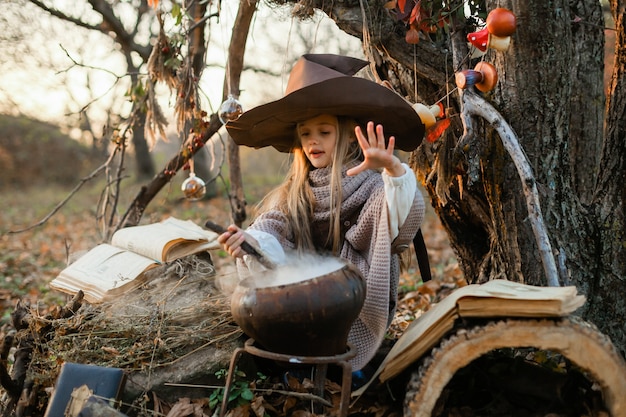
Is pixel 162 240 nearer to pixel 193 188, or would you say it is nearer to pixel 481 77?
pixel 193 188

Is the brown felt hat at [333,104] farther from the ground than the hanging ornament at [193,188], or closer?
farther from the ground

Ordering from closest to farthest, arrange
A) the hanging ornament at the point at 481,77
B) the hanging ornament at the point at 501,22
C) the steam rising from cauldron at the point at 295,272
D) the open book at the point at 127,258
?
the steam rising from cauldron at the point at 295,272, the hanging ornament at the point at 501,22, the hanging ornament at the point at 481,77, the open book at the point at 127,258

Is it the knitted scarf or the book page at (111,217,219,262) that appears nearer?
the knitted scarf

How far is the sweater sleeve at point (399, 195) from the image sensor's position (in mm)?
2318

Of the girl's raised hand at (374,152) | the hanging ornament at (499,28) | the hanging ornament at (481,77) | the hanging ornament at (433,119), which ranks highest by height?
Answer: the hanging ornament at (499,28)

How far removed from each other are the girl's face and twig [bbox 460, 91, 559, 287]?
2.11ft

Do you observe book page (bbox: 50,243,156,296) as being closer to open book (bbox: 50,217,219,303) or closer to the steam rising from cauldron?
open book (bbox: 50,217,219,303)

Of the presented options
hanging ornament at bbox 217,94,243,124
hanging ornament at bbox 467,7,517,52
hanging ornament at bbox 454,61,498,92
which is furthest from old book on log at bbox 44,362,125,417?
hanging ornament at bbox 467,7,517,52

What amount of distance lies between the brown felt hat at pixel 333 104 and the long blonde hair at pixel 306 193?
0.37 feet

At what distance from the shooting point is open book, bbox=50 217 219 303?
3.25 m

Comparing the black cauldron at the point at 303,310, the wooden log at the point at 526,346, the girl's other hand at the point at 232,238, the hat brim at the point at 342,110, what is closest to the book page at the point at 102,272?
the hat brim at the point at 342,110

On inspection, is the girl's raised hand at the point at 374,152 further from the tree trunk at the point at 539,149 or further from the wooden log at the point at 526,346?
the wooden log at the point at 526,346

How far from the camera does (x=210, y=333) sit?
2611mm

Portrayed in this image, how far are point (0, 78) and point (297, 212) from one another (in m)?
12.1
